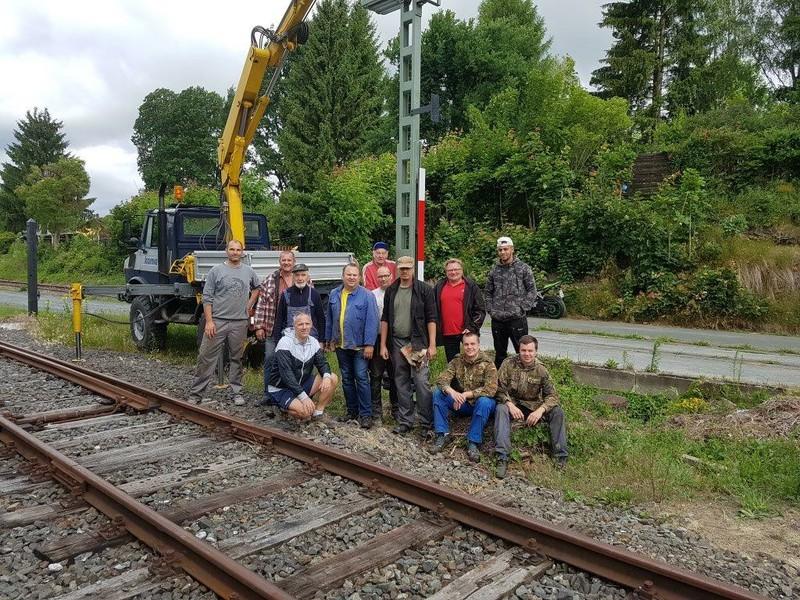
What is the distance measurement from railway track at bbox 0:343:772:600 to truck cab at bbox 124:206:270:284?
17.9ft

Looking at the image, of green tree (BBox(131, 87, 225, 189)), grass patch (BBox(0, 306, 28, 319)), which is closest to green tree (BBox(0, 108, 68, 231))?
green tree (BBox(131, 87, 225, 189))

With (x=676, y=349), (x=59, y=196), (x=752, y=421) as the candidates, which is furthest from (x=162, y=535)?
(x=59, y=196)

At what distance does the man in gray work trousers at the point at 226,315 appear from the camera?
7855 mm

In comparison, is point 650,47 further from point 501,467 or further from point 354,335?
point 501,467

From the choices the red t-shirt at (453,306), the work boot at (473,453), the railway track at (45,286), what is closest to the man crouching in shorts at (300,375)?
the red t-shirt at (453,306)

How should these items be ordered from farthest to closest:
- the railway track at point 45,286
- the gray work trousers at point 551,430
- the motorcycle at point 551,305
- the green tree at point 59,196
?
the green tree at point 59,196 → the railway track at point 45,286 → the motorcycle at point 551,305 → the gray work trousers at point 551,430

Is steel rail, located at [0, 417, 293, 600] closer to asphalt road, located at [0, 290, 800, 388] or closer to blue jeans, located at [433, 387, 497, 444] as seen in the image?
blue jeans, located at [433, 387, 497, 444]

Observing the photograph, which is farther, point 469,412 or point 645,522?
point 469,412

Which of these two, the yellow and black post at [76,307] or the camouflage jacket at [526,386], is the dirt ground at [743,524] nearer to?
the camouflage jacket at [526,386]

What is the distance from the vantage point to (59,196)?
38531 mm

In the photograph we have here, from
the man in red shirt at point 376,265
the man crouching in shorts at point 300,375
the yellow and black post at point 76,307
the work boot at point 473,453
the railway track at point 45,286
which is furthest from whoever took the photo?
the railway track at point 45,286

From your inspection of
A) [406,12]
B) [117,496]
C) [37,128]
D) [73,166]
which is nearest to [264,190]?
[406,12]

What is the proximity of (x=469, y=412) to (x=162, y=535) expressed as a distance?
3.29 meters

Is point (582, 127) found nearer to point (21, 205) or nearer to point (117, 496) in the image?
point (117, 496)
